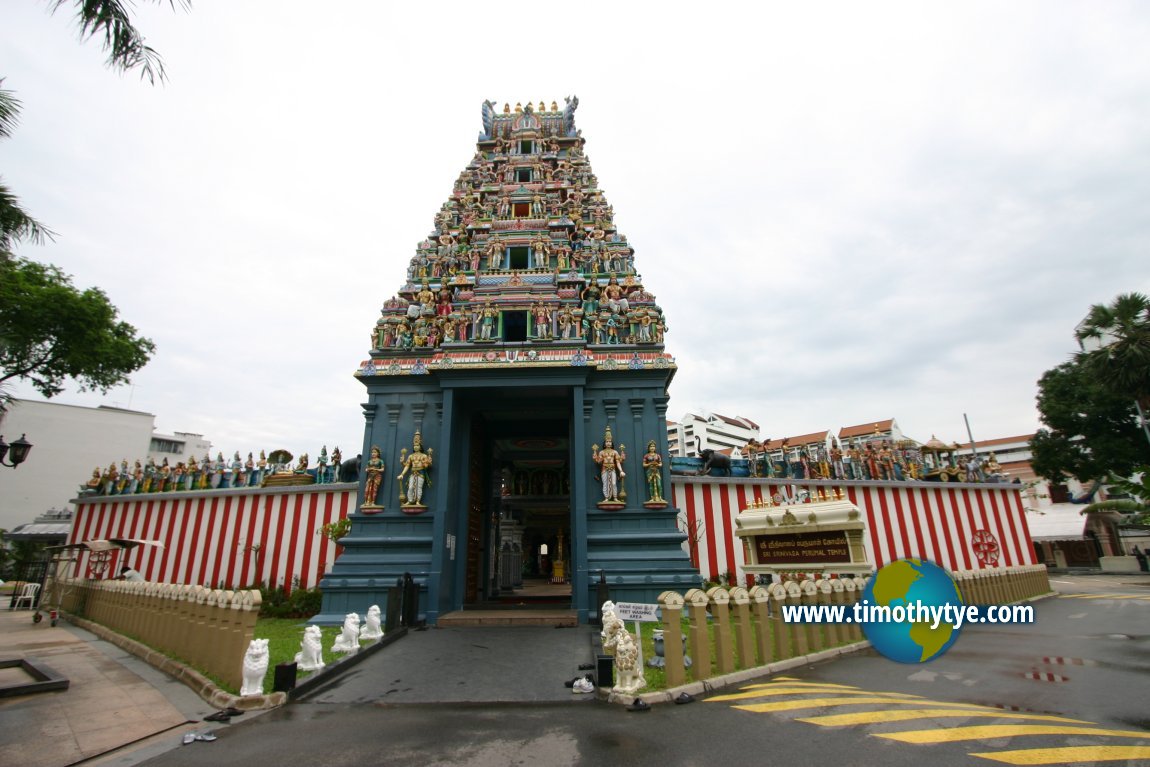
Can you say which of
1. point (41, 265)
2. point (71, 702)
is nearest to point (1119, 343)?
point (71, 702)

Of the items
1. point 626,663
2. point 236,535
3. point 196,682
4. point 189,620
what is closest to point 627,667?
point 626,663

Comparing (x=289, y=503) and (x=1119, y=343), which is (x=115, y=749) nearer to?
(x=289, y=503)

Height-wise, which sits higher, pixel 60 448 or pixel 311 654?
pixel 60 448

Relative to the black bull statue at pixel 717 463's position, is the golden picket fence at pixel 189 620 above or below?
below

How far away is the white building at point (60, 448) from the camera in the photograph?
3450 cm

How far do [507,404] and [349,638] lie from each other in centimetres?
744

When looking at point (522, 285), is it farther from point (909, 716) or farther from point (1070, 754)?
point (1070, 754)

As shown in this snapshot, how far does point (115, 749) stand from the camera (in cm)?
458

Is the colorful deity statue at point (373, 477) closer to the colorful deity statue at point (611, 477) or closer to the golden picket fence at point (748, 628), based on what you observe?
the colorful deity statue at point (611, 477)

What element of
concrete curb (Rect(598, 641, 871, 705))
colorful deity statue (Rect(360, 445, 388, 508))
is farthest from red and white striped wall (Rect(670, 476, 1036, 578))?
colorful deity statue (Rect(360, 445, 388, 508))

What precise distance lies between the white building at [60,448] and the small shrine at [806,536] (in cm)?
4490

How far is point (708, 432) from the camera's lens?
68.8 metres

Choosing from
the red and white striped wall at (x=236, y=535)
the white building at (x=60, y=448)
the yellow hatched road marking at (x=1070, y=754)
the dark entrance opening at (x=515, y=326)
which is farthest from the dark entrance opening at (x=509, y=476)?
the white building at (x=60, y=448)

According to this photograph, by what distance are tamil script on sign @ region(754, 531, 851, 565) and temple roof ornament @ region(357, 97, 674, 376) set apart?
16.5ft
